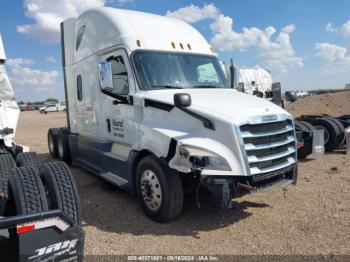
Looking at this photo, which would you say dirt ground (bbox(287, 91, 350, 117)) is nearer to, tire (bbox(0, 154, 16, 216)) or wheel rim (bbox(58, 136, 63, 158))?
wheel rim (bbox(58, 136, 63, 158))

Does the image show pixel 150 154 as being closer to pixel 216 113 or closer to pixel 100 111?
pixel 216 113

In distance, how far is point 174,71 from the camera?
590 cm

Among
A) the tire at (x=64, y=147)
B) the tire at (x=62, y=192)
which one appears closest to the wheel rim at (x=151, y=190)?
the tire at (x=62, y=192)

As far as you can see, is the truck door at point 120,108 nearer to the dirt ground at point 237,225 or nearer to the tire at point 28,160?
the dirt ground at point 237,225

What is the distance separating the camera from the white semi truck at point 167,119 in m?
4.61

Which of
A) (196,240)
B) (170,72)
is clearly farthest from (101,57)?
(196,240)

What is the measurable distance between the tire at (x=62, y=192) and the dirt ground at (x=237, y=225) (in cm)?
85

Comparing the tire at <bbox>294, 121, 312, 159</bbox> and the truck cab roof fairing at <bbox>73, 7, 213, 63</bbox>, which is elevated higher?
the truck cab roof fairing at <bbox>73, 7, 213, 63</bbox>

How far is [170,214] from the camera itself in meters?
5.01

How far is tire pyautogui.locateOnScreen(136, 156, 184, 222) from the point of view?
4.93 m

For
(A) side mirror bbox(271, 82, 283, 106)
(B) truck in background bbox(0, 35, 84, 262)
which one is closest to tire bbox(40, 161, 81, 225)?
(B) truck in background bbox(0, 35, 84, 262)

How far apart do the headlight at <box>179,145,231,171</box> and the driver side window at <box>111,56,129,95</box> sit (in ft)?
6.55

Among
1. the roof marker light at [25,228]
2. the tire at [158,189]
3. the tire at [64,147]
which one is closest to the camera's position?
the roof marker light at [25,228]

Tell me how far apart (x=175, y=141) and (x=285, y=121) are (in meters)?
1.83
